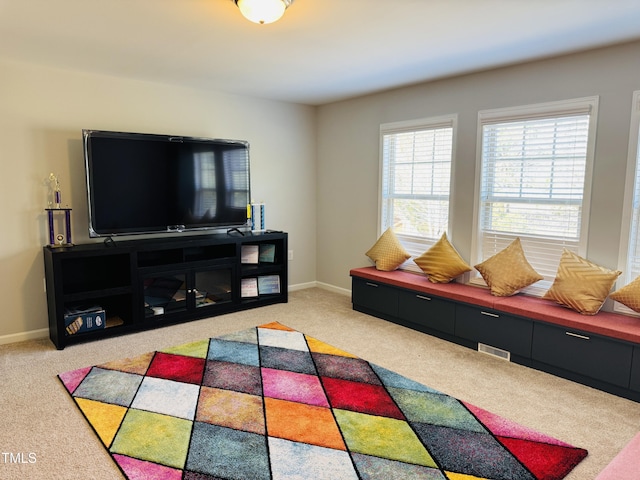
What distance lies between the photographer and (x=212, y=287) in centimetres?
447

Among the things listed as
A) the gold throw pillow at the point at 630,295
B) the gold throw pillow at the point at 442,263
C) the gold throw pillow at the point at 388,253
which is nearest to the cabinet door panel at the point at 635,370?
the gold throw pillow at the point at 630,295

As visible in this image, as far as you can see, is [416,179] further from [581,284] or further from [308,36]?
[308,36]

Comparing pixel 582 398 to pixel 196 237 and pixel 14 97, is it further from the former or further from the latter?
pixel 14 97

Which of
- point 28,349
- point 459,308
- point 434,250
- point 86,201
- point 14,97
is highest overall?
point 14,97

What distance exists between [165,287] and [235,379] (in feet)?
5.05

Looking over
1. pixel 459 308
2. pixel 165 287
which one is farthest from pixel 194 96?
pixel 459 308

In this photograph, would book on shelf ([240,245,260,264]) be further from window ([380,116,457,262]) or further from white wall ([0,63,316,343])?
window ([380,116,457,262])

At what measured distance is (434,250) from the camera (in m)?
4.12

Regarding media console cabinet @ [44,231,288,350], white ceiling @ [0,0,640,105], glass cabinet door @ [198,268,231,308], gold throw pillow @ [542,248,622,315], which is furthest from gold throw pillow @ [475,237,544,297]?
glass cabinet door @ [198,268,231,308]

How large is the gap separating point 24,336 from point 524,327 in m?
4.15

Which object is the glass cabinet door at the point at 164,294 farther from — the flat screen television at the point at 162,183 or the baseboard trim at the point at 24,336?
the baseboard trim at the point at 24,336

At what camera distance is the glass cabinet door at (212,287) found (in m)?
4.36

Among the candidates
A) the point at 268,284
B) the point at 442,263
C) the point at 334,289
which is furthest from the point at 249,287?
the point at 442,263

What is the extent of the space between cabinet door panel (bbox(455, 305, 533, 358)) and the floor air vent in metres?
0.03
